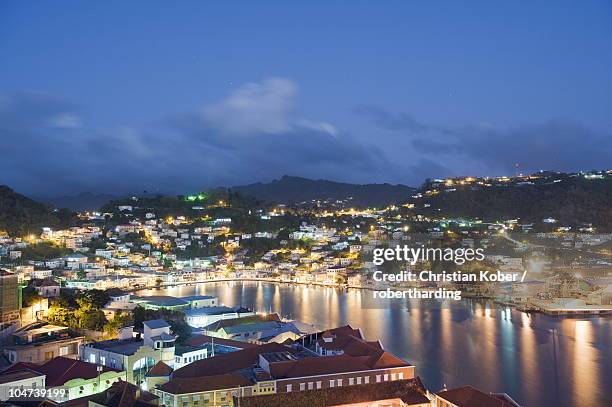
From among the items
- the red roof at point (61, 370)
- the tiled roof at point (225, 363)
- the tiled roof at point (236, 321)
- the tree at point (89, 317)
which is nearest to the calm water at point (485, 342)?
the tiled roof at point (236, 321)

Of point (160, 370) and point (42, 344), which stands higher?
point (42, 344)

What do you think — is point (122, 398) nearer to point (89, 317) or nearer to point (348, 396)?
point (348, 396)

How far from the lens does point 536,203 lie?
72.6 ft

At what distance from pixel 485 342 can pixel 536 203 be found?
51.7ft

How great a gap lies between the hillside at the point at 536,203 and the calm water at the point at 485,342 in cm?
1076

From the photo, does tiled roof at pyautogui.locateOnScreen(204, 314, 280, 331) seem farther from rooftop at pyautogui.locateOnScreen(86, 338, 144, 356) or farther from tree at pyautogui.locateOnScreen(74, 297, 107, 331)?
rooftop at pyautogui.locateOnScreen(86, 338, 144, 356)

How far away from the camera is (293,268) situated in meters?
17.1

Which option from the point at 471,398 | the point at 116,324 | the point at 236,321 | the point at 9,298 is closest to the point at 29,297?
the point at 9,298

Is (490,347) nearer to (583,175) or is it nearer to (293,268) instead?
(293,268)

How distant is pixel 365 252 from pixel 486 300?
629cm

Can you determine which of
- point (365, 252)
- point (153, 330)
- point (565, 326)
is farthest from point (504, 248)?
point (153, 330)

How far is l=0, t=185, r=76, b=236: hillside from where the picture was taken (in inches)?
601

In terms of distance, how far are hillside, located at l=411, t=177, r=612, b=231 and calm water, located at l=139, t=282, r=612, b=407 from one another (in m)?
10.8

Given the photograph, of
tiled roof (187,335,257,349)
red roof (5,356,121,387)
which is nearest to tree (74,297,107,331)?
tiled roof (187,335,257,349)
